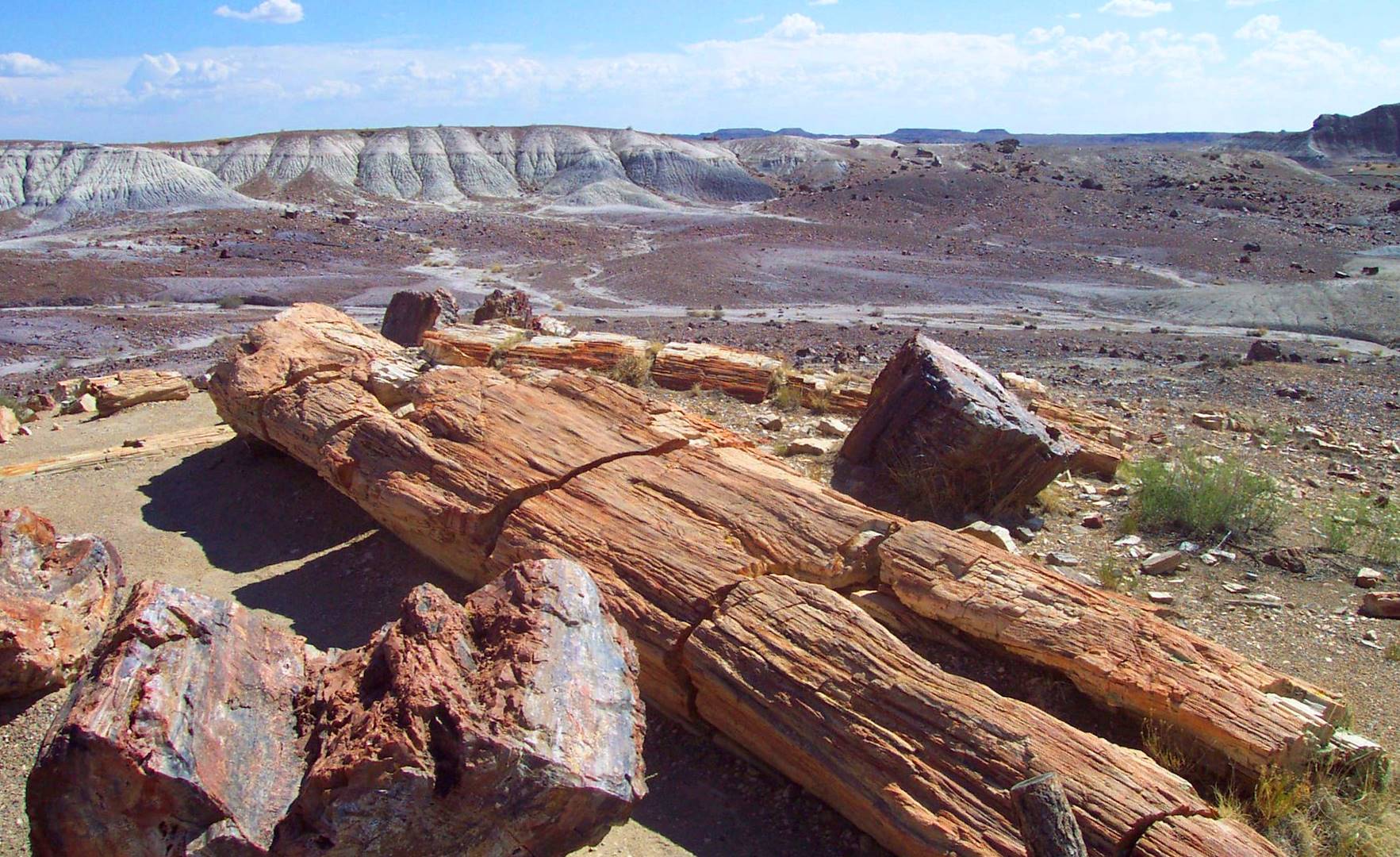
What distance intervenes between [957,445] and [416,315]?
8.03 meters

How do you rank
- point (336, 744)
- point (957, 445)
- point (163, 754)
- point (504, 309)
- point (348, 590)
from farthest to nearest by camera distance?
point (504, 309) < point (957, 445) < point (348, 590) < point (336, 744) < point (163, 754)

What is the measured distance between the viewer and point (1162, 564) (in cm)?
627

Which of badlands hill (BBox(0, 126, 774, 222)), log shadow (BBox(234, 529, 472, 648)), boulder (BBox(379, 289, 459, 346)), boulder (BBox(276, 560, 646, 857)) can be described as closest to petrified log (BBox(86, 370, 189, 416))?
boulder (BBox(379, 289, 459, 346))

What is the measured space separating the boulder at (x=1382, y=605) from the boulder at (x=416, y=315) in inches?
399

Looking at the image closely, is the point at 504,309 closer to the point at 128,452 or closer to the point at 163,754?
the point at 128,452

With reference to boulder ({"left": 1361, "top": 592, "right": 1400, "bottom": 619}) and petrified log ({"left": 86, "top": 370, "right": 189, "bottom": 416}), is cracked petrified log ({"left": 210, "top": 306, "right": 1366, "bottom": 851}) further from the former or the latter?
petrified log ({"left": 86, "top": 370, "right": 189, "bottom": 416})

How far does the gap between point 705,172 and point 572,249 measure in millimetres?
23958

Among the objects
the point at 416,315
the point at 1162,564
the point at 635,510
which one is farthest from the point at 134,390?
Answer: the point at 1162,564

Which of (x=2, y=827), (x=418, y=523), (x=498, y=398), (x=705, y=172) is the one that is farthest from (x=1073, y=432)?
(x=705, y=172)

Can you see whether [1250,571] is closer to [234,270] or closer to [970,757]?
[970,757]

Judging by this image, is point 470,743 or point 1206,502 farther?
point 1206,502

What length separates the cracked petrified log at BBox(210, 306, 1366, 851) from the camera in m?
4.38

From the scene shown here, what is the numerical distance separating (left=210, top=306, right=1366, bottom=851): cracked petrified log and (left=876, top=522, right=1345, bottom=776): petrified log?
12mm

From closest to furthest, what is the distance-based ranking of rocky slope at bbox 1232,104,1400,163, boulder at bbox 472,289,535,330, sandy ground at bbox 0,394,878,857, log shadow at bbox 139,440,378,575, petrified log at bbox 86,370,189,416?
sandy ground at bbox 0,394,878,857
log shadow at bbox 139,440,378,575
petrified log at bbox 86,370,189,416
boulder at bbox 472,289,535,330
rocky slope at bbox 1232,104,1400,163
